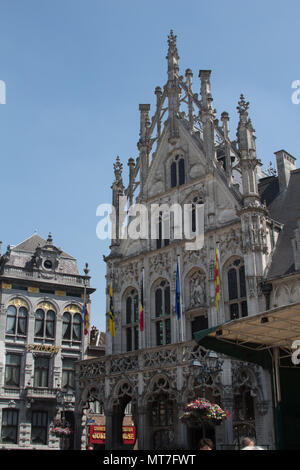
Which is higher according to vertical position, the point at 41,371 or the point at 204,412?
the point at 41,371

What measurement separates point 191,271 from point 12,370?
20.6 m

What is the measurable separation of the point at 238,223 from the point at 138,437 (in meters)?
11.4

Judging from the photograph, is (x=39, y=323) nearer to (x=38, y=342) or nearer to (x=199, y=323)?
(x=38, y=342)

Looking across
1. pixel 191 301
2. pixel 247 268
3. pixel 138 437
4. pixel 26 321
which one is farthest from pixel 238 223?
pixel 26 321

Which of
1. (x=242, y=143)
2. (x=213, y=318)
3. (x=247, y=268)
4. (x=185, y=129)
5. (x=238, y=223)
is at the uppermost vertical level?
(x=185, y=129)

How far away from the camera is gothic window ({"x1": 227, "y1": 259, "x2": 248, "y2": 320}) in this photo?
26.6m

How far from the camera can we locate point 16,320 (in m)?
44.4

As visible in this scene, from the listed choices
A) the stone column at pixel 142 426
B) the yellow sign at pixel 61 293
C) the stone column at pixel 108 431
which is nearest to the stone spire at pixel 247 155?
the stone column at pixel 142 426

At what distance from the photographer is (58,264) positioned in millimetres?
48500

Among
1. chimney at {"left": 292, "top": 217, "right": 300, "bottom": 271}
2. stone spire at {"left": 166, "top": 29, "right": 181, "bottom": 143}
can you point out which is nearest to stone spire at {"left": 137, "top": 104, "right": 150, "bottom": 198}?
stone spire at {"left": 166, "top": 29, "right": 181, "bottom": 143}

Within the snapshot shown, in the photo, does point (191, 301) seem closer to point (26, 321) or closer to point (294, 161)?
point (294, 161)

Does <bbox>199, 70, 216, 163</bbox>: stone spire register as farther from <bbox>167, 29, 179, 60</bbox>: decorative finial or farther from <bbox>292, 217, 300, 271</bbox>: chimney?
<bbox>292, 217, 300, 271</bbox>: chimney

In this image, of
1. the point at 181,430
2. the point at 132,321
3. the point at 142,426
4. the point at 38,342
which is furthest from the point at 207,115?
the point at 38,342
